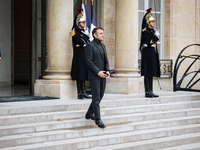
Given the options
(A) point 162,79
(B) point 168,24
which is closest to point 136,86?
(A) point 162,79

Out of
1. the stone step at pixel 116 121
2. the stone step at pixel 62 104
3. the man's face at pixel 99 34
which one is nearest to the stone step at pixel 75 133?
the stone step at pixel 116 121

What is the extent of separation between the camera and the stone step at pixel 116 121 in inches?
222

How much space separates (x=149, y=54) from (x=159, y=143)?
3.09 m

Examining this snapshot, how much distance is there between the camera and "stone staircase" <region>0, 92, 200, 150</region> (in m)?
5.47

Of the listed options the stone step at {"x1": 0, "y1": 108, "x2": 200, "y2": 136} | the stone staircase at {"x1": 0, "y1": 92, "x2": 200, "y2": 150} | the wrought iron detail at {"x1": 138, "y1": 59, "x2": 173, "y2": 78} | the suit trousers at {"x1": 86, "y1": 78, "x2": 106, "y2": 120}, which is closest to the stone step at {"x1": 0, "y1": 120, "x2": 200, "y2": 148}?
the stone staircase at {"x1": 0, "y1": 92, "x2": 200, "y2": 150}

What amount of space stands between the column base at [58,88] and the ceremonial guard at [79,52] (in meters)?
0.32

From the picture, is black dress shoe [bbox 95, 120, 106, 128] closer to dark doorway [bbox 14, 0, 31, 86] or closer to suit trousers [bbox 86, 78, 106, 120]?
suit trousers [bbox 86, 78, 106, 120]

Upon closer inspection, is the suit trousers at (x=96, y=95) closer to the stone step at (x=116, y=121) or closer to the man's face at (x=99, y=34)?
the stone step at (x=116, y=121)

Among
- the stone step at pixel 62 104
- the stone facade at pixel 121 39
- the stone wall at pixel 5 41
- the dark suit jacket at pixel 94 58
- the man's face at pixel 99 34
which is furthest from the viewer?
the stone wall at pixel 5 41

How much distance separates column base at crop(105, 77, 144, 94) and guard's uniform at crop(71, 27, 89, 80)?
194cm

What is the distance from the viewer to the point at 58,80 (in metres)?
8.40

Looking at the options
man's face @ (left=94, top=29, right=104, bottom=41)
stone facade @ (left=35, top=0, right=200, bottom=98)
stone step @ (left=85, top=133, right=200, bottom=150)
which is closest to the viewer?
stone step @ (left=85, top=133, right=200, bottom=150)

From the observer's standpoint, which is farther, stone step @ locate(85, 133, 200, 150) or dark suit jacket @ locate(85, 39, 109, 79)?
dark suit jacket @ locate(85, 39, 109, 79)

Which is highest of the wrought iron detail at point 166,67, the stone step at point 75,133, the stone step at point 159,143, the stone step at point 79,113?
the wrought iron detail at point 166,67
